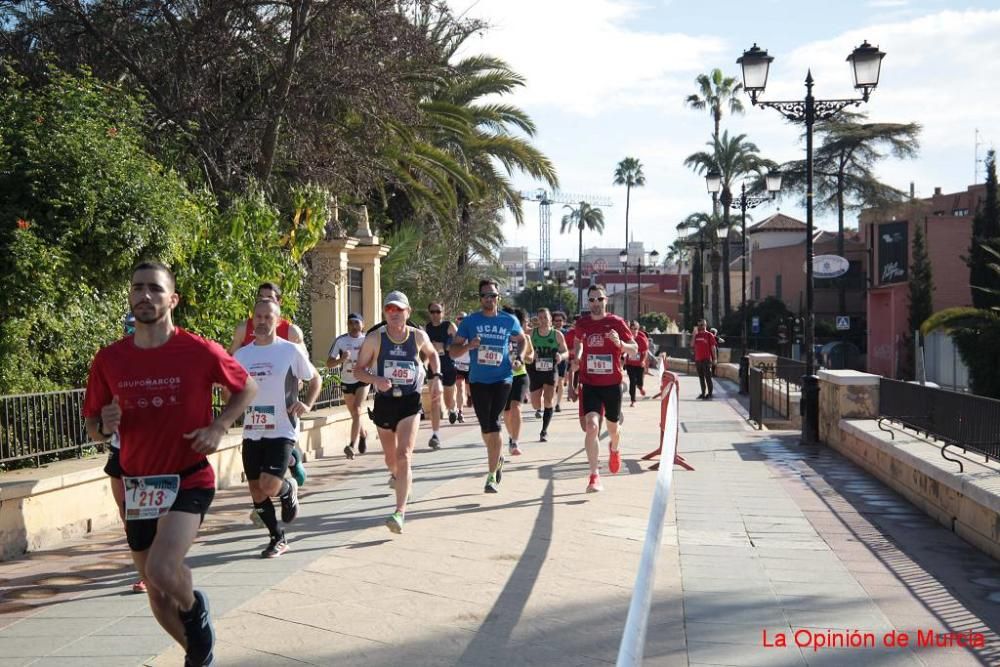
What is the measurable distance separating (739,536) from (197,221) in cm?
698

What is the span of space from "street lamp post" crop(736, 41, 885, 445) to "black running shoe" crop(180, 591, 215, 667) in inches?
459

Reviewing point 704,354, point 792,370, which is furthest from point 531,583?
point 704,354

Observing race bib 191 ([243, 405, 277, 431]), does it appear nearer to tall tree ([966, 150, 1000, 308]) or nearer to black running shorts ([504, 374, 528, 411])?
black running shorts ([504, 374, 528, 411])

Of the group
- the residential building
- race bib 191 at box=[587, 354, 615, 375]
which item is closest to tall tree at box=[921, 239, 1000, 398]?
race bib 191 at box=[587, 354, 615, 375]

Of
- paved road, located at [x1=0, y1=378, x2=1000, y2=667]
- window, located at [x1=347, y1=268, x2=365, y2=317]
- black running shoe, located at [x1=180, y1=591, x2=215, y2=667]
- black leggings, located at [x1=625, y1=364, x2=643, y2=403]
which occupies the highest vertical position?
window, located at [x1=347, y1=268, x2=365, y2=317]

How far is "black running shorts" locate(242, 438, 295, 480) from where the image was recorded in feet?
23.2

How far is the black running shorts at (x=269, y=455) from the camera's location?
7.08 metres

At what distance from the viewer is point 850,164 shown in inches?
2327

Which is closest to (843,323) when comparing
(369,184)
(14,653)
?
(369,184)

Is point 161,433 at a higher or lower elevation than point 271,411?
higher

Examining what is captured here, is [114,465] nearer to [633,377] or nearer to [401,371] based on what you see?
[401,371]

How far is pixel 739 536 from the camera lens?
812 cm

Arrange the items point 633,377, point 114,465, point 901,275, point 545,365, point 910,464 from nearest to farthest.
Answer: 1. point 114,465
2. point 910,464
3. point 545,365
4. point 633,377
5. point 901,275

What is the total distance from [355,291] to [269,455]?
11.7 m
